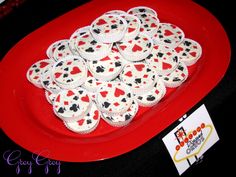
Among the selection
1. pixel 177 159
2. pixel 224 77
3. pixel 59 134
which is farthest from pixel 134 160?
pixel 224 77

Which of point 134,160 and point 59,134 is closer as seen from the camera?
point 134,160

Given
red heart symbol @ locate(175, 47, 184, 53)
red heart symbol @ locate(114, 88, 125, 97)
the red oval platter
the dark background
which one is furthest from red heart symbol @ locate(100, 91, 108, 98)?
red heart symbol @ locate(175, 47, 184, 53)

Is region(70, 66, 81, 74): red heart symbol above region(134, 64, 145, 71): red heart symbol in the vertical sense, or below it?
above

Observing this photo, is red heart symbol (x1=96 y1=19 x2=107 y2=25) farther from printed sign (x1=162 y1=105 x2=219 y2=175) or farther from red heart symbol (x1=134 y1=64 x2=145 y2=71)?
printed sign (x1=162 y1=105 x2=219 y2=175)

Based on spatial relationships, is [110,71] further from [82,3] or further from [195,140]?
[82,3]

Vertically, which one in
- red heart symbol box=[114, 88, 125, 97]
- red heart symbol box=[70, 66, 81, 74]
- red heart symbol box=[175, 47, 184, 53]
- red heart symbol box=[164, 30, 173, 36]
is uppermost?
red heart symbol box=[70, 66, 81, 74]

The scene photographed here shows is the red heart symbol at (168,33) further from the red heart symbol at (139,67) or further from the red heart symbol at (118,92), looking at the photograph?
the red heart symbol at (118,92)
